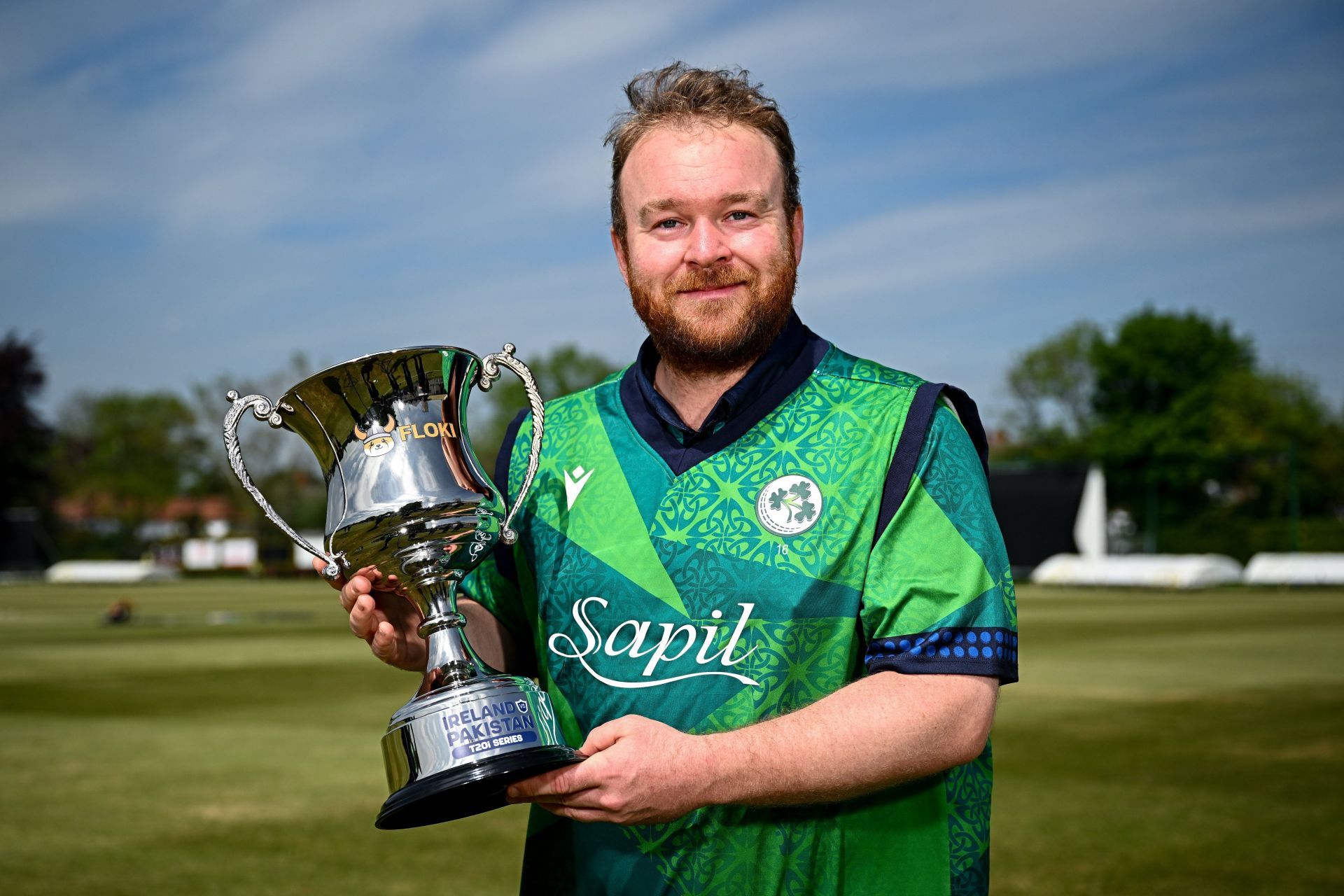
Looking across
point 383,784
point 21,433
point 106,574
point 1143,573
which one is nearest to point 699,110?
point 383,784

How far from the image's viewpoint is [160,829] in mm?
7352

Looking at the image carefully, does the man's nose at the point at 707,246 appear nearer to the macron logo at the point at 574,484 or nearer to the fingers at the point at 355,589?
the macron logo at the point at 574,484

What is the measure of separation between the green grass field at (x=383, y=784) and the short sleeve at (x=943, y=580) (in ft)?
14.6

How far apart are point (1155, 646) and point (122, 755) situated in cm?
1370

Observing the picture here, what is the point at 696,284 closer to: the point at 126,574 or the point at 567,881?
the point at 567,881

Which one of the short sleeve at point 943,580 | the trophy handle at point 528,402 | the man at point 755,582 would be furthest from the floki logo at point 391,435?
the short sleeve at point 943,580

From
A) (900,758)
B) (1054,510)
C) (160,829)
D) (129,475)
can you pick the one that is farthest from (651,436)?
(129,475)

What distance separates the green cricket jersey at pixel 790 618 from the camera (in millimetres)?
2049

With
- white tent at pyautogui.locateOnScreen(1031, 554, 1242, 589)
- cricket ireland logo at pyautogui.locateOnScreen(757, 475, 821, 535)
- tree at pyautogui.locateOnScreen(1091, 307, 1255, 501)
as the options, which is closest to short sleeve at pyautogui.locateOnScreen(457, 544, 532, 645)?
cricket ireland logo at pyautogui.locateOnScreen(757, 475, 821, 535)

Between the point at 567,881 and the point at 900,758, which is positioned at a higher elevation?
the point at 900,758

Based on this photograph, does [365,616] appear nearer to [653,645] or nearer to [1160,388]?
[653,645]

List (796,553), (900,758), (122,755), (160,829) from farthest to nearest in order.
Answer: (122,755), (160,829), (796,553), (900,758)

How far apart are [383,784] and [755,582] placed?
7.23 m

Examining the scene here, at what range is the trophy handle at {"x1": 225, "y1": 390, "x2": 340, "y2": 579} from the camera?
2221 mm
